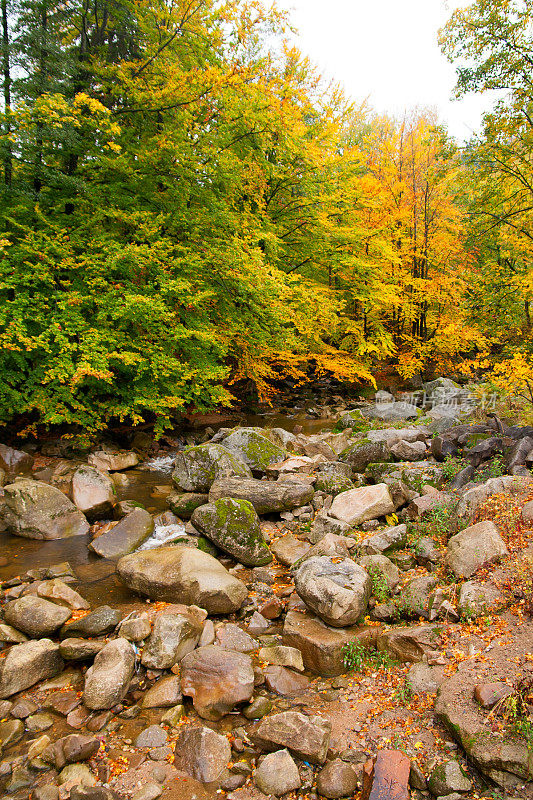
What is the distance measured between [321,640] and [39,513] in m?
5.11

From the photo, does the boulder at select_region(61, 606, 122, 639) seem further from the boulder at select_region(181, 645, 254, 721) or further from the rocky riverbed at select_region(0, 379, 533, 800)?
the boulder at select_region(181, 645, 254, 721)

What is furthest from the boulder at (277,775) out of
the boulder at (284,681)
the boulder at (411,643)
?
the boulder at (411,643)

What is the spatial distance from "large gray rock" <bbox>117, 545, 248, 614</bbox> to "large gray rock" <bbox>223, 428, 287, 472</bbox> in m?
3.72

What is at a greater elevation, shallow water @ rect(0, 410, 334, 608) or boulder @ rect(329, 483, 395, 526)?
boulder @ rect(329, 483, 395, 526)

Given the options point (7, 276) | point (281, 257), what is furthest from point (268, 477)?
point (281, 257)

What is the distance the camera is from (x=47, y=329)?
8719 mm

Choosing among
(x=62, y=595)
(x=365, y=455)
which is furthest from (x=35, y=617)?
(x=365, y=455)

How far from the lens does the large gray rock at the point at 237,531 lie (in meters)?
6.22

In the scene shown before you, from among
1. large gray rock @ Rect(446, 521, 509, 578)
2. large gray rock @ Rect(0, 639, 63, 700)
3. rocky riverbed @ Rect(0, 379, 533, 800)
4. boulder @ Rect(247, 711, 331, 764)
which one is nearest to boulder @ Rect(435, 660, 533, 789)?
rocky riverbed @ Rect(0, 379, 533, 800)

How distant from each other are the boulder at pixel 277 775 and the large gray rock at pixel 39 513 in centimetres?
514

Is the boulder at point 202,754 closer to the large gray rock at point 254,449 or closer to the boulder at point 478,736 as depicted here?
the boulder at point 478,736

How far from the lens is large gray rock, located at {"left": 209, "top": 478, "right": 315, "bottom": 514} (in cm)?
728

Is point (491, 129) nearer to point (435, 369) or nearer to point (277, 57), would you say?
point (277, 57)

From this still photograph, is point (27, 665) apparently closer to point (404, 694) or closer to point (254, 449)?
point (404, 694)
